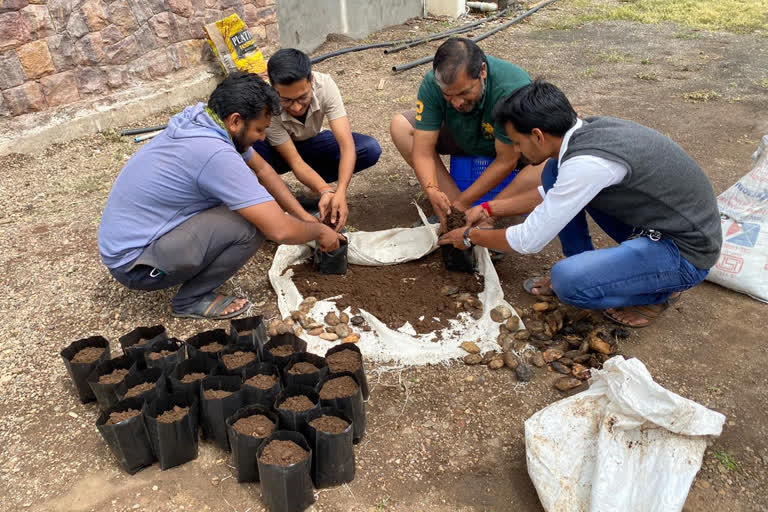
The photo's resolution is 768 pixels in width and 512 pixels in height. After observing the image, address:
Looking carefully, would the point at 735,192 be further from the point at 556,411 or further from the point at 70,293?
the point at 70,293

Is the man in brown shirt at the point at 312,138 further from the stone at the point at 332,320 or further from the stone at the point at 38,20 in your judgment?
the stone at the point at 38,20

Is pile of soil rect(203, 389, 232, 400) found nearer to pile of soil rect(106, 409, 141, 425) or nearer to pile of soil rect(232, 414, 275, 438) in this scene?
pile of soil rect(232, 414, 275, 438)

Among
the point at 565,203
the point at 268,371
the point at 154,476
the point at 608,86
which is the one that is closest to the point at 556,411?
the point at 565,203

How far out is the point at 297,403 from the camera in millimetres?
2102

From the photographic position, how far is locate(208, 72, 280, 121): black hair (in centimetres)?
241

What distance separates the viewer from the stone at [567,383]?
92.3 inches

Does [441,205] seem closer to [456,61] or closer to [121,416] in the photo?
[456,61]

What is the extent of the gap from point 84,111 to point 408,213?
10.3 feet

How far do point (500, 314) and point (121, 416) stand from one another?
165 cm

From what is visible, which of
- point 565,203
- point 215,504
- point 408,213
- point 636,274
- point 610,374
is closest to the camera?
point 610,374

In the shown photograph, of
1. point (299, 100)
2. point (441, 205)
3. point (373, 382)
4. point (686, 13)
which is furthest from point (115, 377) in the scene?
point (686, 13)

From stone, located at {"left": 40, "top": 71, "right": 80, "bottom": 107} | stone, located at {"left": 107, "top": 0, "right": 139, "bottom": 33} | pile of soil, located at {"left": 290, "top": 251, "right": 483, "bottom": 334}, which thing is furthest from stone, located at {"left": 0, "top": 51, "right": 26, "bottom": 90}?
pile of soil, located at {"left": 290, "top": 251, "right": 483, "bottom": 334}

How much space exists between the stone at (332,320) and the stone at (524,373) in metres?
0.86

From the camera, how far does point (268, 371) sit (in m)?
2.25
